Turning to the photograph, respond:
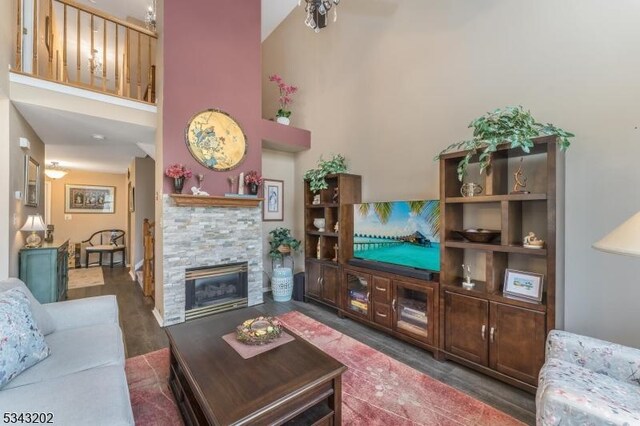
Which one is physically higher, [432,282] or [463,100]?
[463,100]

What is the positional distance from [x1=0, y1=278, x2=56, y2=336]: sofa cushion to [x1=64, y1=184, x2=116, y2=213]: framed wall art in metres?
7.04

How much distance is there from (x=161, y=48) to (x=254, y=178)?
6.38 feet

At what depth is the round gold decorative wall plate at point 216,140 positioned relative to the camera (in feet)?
11.8

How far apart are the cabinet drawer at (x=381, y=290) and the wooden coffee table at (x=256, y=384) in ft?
4.57

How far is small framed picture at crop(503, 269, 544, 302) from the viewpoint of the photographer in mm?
2107

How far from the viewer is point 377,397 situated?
80.2 inches

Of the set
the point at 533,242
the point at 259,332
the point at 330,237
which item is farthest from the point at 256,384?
the point at 330,237

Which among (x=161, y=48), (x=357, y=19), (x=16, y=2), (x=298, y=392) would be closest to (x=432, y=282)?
(x=298, y=392)

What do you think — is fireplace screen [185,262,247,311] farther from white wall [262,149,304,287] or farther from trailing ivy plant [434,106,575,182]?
trailing ivy plant [434,106,575,182]

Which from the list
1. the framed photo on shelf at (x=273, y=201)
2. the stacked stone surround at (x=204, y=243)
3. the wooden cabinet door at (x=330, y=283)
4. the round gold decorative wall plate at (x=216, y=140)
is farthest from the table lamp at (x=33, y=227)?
the wooden cabinet door at (x=330, y=283)

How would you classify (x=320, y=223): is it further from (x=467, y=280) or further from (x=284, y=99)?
(x=284, y=99)

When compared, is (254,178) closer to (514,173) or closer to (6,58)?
(6,58)

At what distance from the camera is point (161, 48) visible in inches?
138

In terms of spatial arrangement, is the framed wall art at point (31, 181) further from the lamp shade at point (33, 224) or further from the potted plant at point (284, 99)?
the potted plant at point (284, 99)
